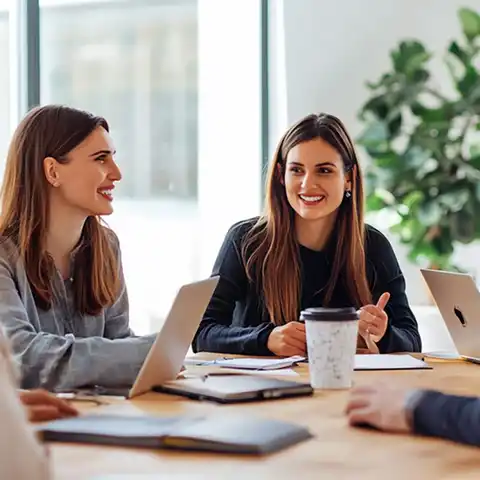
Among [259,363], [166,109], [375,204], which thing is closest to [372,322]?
[259,363]

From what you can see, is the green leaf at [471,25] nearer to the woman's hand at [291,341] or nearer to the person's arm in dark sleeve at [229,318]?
the person's arm in dark sleeve at [229,318]

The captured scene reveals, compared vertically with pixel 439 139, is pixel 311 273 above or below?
below

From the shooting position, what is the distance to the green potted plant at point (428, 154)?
3506 millimetres

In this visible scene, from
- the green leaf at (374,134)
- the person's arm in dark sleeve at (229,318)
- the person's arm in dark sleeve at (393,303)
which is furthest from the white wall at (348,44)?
the person's arm in dark sleeve at (229,318)

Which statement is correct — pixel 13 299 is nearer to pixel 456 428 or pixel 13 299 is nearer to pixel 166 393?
pixel 166 393

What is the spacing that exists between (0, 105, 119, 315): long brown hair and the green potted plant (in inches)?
53.1

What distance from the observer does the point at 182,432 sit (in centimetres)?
→ 137

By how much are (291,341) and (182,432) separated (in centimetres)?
101

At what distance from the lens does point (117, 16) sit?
4727 mm

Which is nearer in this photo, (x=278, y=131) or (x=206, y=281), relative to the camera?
(x=206, y=281)

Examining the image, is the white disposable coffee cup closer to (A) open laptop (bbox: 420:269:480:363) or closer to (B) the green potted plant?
(A) open laptop (bbox: 420:269:480:363)

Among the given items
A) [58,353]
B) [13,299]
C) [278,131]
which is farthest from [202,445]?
[278,131]

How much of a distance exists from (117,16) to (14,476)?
13.0 feet

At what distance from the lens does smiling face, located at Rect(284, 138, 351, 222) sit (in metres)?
2.78
